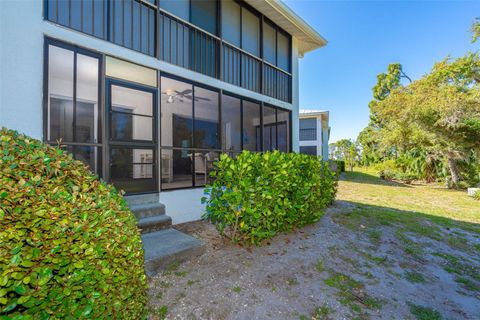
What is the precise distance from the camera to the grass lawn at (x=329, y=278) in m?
2.28

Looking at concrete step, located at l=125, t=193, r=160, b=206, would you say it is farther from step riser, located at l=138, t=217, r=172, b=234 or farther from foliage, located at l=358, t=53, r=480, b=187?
foliage, located at l=358, t=53, r=480, b=187

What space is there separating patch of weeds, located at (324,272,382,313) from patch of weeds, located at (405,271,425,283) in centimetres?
81

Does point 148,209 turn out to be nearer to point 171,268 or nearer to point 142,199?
point 142,199

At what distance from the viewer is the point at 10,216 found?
1.12 metres

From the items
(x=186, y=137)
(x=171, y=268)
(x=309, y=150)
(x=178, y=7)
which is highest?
(x=178, y=7)

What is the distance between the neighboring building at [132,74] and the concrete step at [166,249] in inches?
44.6

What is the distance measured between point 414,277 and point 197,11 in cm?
710

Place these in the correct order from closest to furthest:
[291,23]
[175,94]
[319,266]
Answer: [319,266]
[175,94]
[291,23]

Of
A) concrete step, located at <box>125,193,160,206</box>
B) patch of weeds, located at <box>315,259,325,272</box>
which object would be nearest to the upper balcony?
concrete step, located at <box>125,193,160,206</box>

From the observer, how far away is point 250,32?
710 centimetres

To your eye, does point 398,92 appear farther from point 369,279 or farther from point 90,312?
point 90,312

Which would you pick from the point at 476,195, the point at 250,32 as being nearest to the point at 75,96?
the point at 250,32

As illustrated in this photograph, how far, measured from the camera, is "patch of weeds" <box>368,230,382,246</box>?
424 centimetres

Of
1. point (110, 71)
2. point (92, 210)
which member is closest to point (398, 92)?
point (110, 71)
